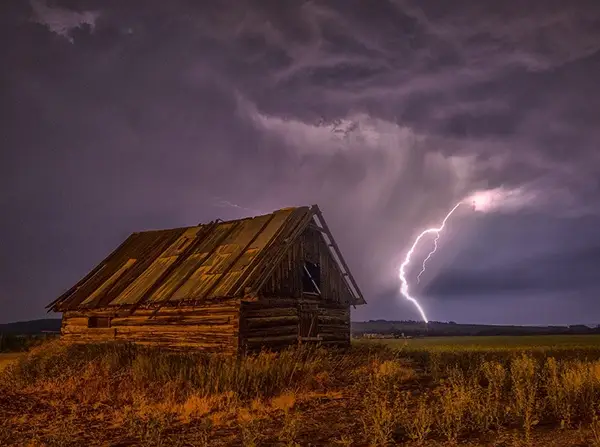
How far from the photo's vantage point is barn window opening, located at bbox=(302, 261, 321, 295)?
21.4 meters

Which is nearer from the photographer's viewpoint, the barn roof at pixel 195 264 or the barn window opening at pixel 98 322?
the barn roof at pixel 195 264

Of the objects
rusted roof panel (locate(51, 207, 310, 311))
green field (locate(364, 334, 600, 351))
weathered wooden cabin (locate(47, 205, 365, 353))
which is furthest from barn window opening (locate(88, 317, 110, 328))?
green field (locate(364, 334, 600, 351))

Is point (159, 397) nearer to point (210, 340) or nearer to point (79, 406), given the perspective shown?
point (79, 406)

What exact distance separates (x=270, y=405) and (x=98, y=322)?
13.3 metres

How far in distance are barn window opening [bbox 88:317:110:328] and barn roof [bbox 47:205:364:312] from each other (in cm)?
70

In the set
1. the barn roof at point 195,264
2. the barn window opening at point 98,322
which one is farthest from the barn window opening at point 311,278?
the barn window opening at point 98,322

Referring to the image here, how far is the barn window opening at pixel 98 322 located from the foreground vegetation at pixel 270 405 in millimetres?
4911

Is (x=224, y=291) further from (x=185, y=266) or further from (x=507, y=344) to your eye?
(x=507, y=344)

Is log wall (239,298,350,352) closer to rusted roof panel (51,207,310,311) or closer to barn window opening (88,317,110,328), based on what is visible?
rusted roof panel (51,207,310,311)

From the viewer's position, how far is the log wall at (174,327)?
17.8 metres

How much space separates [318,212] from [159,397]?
40.2 feet

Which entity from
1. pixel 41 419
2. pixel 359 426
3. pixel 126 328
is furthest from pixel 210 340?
pixel 359 426

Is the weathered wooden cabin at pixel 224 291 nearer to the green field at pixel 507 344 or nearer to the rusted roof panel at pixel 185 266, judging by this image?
the rusted roof panel at pixel 185 266

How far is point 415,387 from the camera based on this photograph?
13805 mm
